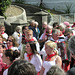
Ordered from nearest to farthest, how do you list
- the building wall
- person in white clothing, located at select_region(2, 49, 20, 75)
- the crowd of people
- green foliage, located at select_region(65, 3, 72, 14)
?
1. the crowd of people
2. person in white clothing, located at select_region(2, 49, 20, 75)
3. green foliage, located at select_region(65, 3, 72, 14)
4. the building wall

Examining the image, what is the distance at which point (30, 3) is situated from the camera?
23.0 metres

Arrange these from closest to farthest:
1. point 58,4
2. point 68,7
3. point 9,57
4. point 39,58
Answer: point 9,57
point 39,58
point 68,7
point 58,4

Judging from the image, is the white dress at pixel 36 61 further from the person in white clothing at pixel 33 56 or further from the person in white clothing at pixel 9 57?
the person in white clothing at pixel 9 57

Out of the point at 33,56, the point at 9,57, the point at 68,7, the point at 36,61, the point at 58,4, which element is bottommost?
the point at 68,7

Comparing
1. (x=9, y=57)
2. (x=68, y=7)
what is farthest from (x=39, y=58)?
(x=68, y=7)

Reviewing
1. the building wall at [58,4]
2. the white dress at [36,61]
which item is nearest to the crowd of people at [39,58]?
the white dress at [36,61]

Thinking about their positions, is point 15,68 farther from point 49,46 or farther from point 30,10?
→ point 30,10

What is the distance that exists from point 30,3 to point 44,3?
6.32 ft

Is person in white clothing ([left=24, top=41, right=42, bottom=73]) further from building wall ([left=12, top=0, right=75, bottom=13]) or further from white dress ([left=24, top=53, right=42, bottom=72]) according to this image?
building wall ([left=12, top=0, right=75, bottom=13])

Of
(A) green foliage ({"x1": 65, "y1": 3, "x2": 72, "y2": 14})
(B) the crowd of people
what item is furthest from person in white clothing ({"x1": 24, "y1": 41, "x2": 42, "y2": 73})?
(A) green foliage ({"x1": 65, "y1": 3, "x2": 72, "y2": 14})

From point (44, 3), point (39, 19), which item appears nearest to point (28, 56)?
point (39, 19)

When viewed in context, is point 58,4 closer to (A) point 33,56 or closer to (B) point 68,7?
(B) point 68,7

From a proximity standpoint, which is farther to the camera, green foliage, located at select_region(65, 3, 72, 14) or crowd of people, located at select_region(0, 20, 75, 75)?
green foliage, located at select_region(65, 3, 72, 14)

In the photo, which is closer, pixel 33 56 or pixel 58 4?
pixel 33 56
